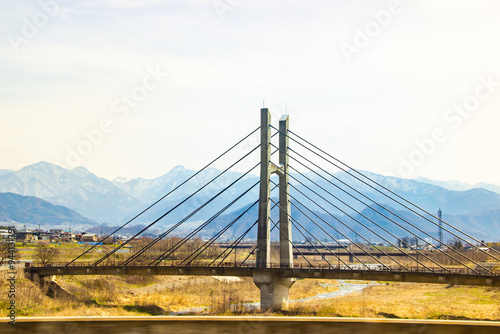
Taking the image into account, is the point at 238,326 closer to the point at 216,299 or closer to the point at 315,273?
the point at 315,273

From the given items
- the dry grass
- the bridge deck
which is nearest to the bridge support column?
the bridge deck

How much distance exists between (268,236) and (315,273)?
6.41 m

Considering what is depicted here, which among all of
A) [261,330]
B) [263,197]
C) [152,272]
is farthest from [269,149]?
[261,330]

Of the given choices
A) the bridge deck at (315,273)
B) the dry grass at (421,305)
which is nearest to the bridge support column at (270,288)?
the bridge deck at (315,273)

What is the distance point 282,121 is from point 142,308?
87.7 feet

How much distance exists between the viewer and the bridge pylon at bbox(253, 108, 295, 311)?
58.3 metres

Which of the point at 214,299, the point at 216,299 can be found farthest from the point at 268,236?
the point at 216,299

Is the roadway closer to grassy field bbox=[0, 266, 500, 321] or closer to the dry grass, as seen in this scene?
grassy field bbox=[0, 266, 500, 321]

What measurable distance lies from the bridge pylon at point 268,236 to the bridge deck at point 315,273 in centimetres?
98

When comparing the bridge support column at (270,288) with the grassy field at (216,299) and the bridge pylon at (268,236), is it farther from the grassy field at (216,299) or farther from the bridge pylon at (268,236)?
the grassy field at (216,299)

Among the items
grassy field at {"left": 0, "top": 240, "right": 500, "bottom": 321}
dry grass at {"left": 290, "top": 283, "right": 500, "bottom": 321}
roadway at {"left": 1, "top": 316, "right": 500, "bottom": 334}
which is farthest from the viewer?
grassy field at {"left": 0, "top": 240, "right": 500, "bottom": 321}

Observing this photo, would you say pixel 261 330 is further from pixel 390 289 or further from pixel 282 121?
pixel 390 289

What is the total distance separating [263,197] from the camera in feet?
193

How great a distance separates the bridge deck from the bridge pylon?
98cm
